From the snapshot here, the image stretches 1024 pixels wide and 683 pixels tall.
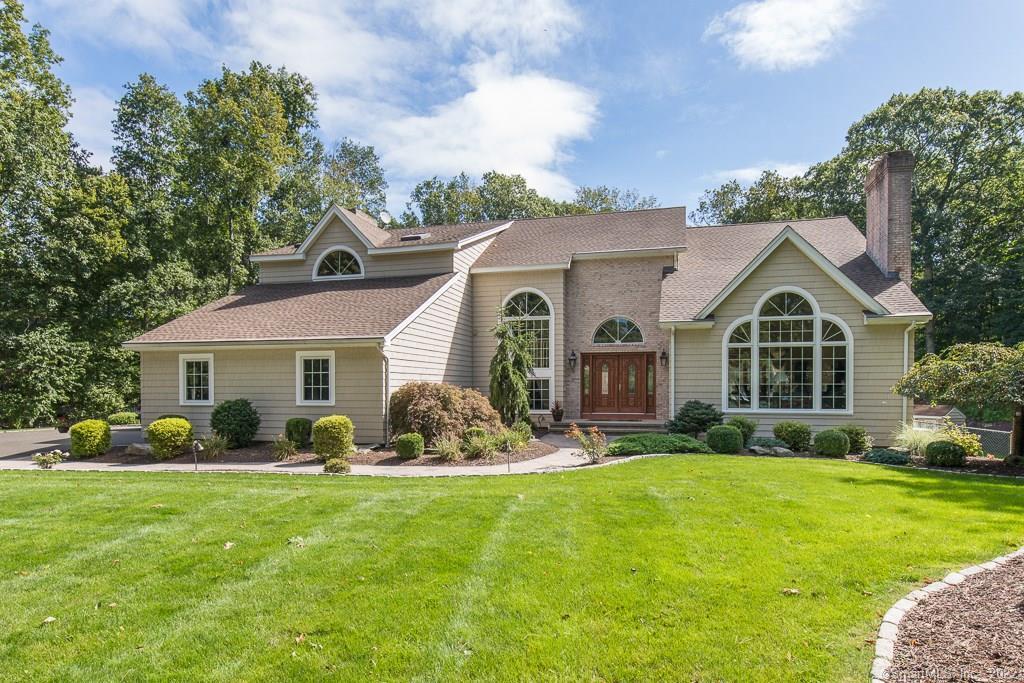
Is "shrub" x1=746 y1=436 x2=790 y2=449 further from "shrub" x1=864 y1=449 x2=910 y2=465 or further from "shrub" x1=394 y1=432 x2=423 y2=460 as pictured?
"shrub" x1=394 y1=432 x2=423 y2=460

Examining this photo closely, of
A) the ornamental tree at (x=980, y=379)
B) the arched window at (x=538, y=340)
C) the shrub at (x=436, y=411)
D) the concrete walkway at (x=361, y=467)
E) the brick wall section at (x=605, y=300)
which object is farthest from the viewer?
the arched window at (x=538, y=340)

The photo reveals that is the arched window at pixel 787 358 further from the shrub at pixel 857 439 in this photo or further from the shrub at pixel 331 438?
the shrub at pixel 331 438

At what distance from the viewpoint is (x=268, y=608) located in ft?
13.9

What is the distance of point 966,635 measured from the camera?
3.67 metres

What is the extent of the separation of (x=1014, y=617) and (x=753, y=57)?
48.3 feet

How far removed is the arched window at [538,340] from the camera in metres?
18.2

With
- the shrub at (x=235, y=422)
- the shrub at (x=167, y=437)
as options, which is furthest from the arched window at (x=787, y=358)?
the shrub at (x=167, y=437)

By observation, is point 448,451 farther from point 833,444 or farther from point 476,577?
point 833,444

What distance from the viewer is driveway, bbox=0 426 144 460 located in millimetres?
14613

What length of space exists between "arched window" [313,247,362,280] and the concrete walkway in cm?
807

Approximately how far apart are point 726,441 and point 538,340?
7336mm

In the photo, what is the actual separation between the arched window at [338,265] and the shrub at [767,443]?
1292 cm

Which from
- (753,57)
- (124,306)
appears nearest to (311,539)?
(753,57)

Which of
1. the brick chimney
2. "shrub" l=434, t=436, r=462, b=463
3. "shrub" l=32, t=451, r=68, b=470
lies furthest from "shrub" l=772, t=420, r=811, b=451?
"shrub" l=32, t=451, r=68, b=470
